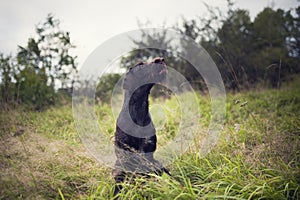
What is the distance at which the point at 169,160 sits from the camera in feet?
9.84

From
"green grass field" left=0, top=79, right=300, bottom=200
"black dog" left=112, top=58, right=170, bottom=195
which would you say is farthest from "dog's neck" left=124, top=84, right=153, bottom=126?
"green grass field" left=0, top=79, right=300, bottom=200

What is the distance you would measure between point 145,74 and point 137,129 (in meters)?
0.59

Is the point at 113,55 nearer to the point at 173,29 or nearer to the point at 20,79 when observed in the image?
the point at 20,79

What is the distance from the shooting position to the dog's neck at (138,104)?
2699mm

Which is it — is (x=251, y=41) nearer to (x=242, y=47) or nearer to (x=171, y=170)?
(x=242, y=47)

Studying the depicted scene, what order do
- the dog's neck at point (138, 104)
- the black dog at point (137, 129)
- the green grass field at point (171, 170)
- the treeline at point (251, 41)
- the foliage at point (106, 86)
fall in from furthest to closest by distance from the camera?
the treeline at point (251, 41), the foliage at point (106, 86), the dog's neck at point (138, 104), the black dog at point (137, 129), the green grass field at point (171, 170)

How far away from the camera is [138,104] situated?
2727 mm

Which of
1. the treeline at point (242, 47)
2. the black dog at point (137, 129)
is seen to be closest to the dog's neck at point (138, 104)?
the black dog at point (137, 129)

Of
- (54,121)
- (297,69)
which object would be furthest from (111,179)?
(297,69)

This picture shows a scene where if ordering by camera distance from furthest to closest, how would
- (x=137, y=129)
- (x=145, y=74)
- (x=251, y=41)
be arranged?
(x=251, y=41)
(x=145, y=74)
(x=137, y=129)

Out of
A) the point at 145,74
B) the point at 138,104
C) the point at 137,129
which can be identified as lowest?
the point at 137,129

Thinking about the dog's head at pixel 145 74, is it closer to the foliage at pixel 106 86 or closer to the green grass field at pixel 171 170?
the green grass field at pixel 171 170

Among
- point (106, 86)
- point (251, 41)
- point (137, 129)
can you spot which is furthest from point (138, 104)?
point (251, 41)

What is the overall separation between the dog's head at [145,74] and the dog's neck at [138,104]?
2.1 inches
